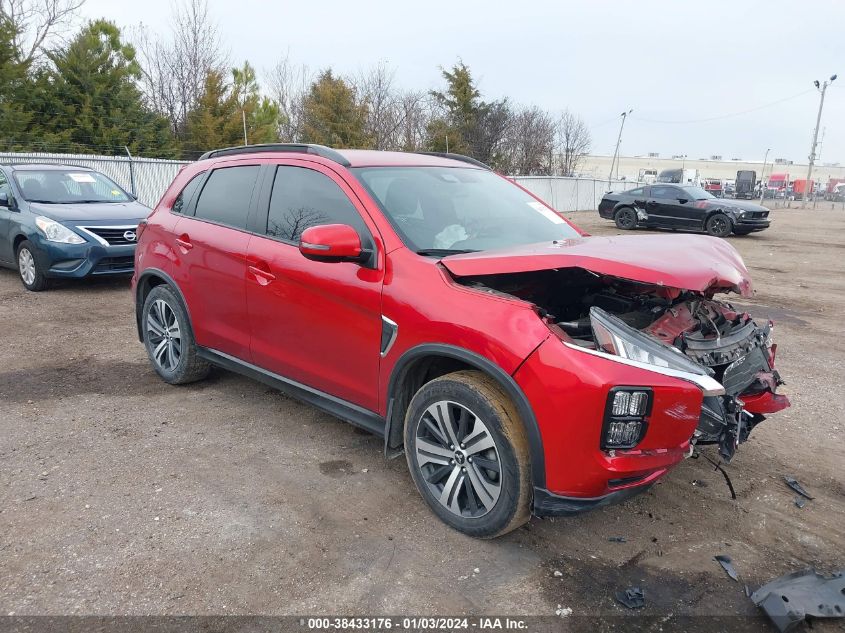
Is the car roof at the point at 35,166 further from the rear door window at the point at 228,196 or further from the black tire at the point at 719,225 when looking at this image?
the black tire at the point at 719,225

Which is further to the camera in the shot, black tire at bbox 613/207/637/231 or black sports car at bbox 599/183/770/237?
black tire at bbox 613/207/637/231

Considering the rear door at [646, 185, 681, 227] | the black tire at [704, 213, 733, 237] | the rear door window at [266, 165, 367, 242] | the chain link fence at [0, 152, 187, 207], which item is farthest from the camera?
the rear door at [646, 185, 681, 227]

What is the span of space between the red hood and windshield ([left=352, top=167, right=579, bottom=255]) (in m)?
0.28

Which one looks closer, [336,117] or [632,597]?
[632,597]

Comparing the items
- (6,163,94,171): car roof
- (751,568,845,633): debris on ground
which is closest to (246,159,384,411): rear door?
(751,568,845,633): debris on ground

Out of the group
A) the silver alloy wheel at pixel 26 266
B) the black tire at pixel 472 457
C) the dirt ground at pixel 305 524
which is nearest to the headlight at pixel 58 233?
the silver alloy wheel at pixel 26 266

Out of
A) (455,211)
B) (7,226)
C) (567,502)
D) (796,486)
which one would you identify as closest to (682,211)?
(796,486)

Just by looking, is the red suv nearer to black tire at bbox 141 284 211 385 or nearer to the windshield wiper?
the windshield wiper

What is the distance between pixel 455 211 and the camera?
145 inches

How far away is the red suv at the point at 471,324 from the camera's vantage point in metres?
2.60

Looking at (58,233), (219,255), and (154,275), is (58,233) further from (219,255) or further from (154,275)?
(219,255)

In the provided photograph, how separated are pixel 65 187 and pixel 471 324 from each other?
330 inches

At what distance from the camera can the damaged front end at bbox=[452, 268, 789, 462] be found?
2.69 meters

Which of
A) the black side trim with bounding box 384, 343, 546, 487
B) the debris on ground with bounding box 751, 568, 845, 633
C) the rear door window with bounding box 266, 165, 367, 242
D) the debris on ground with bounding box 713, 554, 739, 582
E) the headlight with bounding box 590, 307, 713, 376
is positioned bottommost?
the debris on ground with bounding box 713, 554, 739, 582
